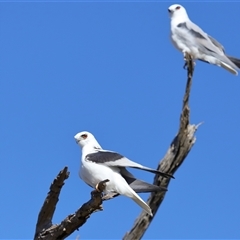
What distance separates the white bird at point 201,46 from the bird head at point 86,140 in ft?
6.72

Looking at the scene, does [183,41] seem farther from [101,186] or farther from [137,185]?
[101,186]

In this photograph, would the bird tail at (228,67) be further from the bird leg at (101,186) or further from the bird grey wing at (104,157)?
the bird leg at (101,186)

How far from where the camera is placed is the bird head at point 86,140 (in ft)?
26.6

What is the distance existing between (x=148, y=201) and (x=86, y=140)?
117 centimetres

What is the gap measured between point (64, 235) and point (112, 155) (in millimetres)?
1096

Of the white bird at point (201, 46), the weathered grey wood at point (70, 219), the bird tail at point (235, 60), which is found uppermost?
the white bird at point (201, 46)

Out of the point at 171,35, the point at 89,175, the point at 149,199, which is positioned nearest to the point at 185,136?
the point at 149,199

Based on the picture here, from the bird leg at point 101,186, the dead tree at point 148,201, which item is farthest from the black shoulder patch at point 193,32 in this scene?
the bird leg at point 101,186

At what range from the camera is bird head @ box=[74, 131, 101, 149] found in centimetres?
812

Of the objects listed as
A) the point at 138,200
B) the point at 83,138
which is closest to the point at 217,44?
the point at 83,138

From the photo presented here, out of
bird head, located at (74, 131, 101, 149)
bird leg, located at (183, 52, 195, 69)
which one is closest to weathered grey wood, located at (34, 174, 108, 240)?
bird head, located at (74, 131, 101, 149)

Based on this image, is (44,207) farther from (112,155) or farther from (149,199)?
(149,199)

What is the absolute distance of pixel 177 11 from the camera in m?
10.6

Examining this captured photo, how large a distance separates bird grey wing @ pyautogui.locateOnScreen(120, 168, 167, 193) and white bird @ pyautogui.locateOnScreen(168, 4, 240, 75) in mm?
2506
